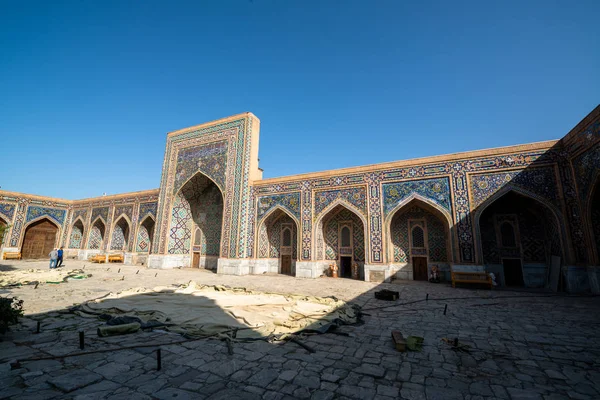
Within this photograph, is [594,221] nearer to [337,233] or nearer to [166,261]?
[337,233]

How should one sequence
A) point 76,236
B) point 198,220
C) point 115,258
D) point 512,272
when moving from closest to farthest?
point 512,272
point 198,220
point 115,258
point 76,236

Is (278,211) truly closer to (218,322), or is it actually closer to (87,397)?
(218,322)

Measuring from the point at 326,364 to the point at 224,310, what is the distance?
2.81m

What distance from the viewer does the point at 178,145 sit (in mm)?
16688

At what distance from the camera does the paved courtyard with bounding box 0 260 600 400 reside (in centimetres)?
244

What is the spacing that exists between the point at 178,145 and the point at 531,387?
1786 cm

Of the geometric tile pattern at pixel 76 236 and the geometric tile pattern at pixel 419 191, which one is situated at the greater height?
the geometric tile pattern at pixel 419 191

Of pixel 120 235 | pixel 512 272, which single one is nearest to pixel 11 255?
pixel 120 235

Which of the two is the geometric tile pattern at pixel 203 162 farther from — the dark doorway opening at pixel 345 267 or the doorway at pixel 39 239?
the doorway at pixel 39 239

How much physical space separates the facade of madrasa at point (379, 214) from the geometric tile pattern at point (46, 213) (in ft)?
2.47

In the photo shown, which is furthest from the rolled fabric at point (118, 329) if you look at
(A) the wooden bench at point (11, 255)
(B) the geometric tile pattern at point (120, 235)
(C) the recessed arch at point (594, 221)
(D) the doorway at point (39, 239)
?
(D) the doorway at point (39, 239)

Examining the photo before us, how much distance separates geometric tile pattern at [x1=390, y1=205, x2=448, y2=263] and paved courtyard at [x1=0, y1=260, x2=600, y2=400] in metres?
6.35

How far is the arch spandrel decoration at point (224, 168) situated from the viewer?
44.8ft

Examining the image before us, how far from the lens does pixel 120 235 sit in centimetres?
1986
